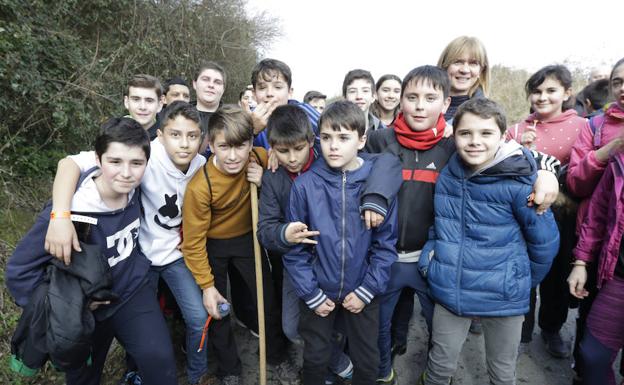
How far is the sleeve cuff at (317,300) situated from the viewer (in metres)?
1.98

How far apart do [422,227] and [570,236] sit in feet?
4.19

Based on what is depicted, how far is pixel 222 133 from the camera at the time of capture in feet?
7.35

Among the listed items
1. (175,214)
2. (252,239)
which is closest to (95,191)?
(175,214)

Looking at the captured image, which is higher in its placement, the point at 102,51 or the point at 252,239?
the point at 102,51

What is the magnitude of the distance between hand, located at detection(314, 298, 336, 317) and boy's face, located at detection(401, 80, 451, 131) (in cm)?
124

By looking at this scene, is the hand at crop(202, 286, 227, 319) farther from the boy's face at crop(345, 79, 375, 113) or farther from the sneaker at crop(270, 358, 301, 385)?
the boy's face at crop(345, 79, 375, 113)

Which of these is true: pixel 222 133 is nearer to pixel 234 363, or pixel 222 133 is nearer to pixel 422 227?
pixel 422 227

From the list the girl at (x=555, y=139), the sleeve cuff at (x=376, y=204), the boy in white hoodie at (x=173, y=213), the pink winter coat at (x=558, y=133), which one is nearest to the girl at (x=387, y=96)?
the girl at (x=555, y=139)

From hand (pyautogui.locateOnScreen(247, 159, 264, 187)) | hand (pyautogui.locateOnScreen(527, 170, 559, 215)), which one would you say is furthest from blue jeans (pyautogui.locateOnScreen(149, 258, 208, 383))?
hand (pyautogui.locateOnScreen(527, 170, 559, 215))

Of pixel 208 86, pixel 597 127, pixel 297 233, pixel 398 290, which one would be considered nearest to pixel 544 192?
pixel 597 127

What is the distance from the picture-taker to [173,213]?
228cm

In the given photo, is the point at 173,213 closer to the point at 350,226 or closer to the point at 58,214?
the point at 58,214

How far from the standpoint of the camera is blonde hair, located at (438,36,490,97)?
263 cm

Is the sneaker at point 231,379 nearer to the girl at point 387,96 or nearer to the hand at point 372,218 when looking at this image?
the hand at point 372,218
